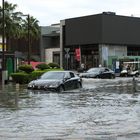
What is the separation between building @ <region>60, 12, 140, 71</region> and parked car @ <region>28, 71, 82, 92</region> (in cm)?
4286

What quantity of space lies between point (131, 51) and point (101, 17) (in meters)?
10.6

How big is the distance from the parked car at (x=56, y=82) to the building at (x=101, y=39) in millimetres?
42861

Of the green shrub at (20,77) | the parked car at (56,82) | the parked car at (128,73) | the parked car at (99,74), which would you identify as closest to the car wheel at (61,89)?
the parked car at (56,82)

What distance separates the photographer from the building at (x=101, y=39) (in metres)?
76.7

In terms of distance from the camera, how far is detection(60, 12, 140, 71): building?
76688 millimetres

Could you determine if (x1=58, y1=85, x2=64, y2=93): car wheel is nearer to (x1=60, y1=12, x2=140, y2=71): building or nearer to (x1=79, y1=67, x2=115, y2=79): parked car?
(x1=79, y1=67, x2=115, y2=79): parked car

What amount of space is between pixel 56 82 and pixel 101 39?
48997mm

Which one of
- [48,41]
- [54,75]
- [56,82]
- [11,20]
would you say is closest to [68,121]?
[56,82]

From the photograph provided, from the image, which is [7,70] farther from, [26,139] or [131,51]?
[131,51]

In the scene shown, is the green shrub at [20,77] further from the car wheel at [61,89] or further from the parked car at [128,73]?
the parked car at [128,73]

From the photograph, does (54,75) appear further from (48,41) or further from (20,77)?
(48,41)

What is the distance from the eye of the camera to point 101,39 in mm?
76375

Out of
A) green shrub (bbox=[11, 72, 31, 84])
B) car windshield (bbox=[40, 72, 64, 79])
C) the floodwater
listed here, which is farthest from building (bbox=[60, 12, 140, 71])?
the floodwater

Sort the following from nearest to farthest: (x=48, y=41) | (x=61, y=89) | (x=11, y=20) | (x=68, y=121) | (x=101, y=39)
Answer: (x=68, y=121) < (x=61, y=89) < (x=11, y=20) < (x=101, y=39) < (x=48, y=41)
